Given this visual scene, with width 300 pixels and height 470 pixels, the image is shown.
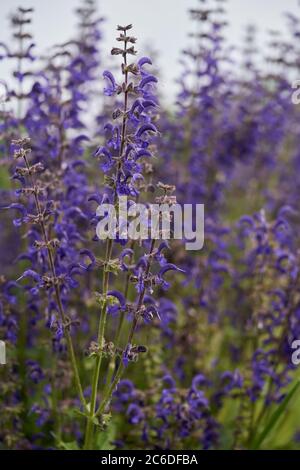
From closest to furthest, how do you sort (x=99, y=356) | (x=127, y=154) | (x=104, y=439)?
1. (x=127, y=154)
2. (x=99, y=356)
3. (x=104, y=439)

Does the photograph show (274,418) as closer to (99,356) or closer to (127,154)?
(99,356)

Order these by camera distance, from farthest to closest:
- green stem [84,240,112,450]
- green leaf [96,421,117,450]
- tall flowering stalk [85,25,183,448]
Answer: green leaf [96,421,117,450]
green stem [84,240,112,450]
tall flowering stalk [85,25,183,448]

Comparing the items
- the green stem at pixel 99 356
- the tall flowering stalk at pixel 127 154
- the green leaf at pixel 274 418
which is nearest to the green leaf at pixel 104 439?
the green stem at pixel 99 356

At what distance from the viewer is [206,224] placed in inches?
306

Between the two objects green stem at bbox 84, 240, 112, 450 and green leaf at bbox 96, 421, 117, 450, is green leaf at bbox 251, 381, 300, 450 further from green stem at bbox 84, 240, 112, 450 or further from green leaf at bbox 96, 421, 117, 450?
green stem at bbox 84, 240, 112, 450

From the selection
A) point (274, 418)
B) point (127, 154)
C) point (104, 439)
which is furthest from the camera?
point (274, 418)

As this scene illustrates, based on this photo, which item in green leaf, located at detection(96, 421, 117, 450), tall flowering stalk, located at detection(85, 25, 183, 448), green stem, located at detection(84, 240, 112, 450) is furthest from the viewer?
green leaf, located at detection(96, 421, 117, 450)

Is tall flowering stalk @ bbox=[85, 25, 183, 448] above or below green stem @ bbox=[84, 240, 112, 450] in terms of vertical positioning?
above

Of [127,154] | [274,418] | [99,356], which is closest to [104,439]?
[99,356]

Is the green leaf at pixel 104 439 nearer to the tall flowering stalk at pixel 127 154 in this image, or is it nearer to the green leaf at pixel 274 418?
the tall flowering stalk at pixel 127 154

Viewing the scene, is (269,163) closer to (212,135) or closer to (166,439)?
(212,135)

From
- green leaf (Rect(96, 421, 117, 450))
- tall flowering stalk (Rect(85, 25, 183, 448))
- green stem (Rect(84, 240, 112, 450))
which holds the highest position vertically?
tall flowering stalk (Rect(85, 25, 183, 448))

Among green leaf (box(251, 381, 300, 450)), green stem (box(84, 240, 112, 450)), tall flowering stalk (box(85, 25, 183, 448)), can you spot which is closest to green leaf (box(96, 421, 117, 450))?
green stem (box(84, 240, 112, 450))

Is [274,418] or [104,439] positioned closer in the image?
[104,439]
